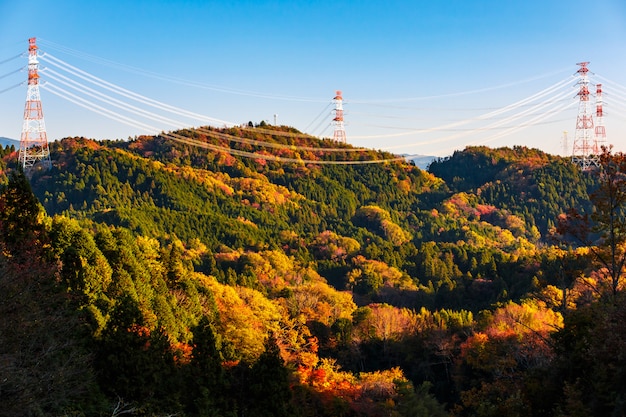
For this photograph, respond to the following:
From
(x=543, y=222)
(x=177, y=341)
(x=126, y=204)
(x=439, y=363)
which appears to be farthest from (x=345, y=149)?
(x=177, y=341)

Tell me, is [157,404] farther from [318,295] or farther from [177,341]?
[318,295]

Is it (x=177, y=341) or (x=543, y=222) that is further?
(x=543, y=222)

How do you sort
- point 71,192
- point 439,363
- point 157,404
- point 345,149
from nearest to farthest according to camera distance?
point 157,404 → point 439,363 → point 71,192 → point 345,149

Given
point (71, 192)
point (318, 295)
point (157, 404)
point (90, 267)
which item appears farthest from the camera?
point (71, 192)

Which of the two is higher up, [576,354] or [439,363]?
[576,354]

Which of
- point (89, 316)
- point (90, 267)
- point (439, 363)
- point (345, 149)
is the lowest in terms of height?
point (439, 363)

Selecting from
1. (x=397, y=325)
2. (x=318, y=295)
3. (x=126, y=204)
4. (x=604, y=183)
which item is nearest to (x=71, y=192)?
(x=126, y=204)

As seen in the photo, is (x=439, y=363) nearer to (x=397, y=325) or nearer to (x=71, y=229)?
(x=397, y=325)
